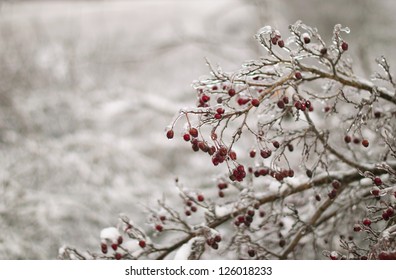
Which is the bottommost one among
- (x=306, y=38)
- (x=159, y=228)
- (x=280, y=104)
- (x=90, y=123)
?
(x=90, y=123)

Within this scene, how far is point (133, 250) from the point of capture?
9.84 feet

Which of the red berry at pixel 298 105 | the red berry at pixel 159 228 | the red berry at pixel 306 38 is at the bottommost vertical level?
the red berry at pixel 159 228

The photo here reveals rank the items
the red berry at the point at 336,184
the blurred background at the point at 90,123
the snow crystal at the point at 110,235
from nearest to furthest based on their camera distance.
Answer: the red berry at the point at 336,184
the snow crystal at the point at 110,235
the blurred background at the point at 90,123

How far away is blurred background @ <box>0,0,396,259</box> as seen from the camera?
6.61m

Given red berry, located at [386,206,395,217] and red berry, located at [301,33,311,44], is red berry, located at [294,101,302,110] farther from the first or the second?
red berry, located at [386,206,395,217]

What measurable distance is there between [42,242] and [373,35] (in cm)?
916

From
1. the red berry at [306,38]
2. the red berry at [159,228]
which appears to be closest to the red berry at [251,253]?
the red berry at [159,228]

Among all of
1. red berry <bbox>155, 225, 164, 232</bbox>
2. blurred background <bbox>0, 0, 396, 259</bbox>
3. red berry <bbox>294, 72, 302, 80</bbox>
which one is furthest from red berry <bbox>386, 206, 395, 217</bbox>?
blurred background <bbox>0, 0, 396, 259</bbox>

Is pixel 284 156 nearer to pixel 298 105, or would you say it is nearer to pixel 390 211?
pixel 298 105

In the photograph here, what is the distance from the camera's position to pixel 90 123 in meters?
8.85

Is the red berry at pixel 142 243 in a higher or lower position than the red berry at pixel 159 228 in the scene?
lower

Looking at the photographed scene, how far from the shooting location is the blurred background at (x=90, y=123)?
21.7ft

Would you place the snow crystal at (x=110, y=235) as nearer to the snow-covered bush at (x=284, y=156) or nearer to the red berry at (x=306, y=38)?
the snow-covered bush at (x=284, y=156)

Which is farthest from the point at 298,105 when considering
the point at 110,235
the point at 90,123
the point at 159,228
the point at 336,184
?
the point at 90,123
